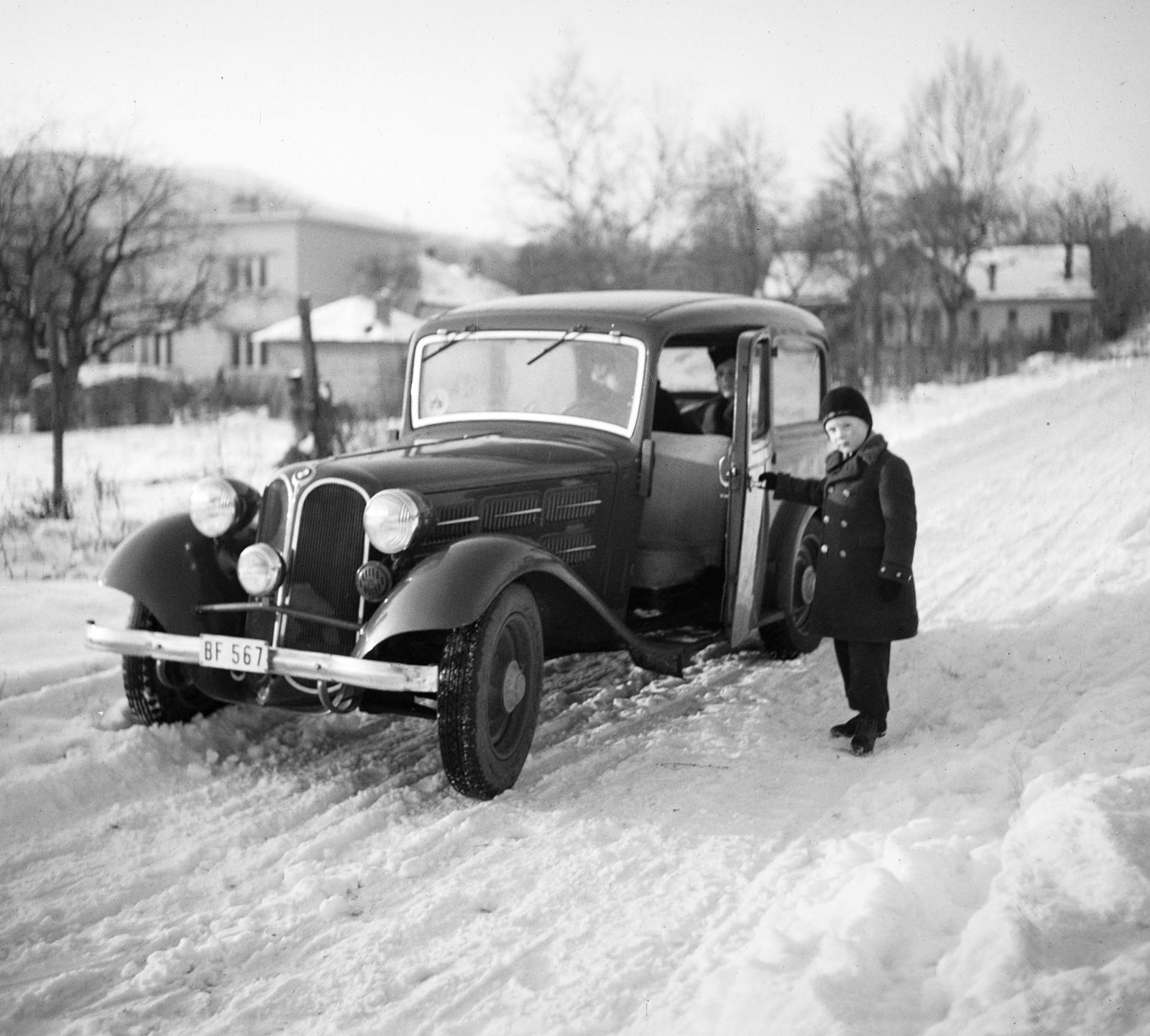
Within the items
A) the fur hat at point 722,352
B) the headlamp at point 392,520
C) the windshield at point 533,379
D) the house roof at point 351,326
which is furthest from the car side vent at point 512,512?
the house roof at point 351,326

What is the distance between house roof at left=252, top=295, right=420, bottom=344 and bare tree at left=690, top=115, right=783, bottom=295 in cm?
867

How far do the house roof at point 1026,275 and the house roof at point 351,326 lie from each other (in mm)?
20201

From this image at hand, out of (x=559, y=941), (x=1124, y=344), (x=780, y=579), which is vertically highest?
(x=1124, y=344)

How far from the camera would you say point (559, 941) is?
10.9 ft

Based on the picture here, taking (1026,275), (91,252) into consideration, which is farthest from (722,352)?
(1026,275)

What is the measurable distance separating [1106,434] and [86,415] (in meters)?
17.3

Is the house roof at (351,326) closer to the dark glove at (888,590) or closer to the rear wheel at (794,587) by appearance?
the rear wheel at (794,587)

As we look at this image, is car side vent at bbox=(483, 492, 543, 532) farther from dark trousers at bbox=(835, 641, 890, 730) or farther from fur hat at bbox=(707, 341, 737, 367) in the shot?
fur hat at bbox=(707, 341, 737, 367)

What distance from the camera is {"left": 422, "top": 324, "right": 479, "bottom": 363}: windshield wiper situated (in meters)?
6.07

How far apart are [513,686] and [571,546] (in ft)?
3.03

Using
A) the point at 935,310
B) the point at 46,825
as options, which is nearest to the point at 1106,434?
the point at 46,825

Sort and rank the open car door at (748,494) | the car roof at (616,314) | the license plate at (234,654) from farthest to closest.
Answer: the car roof at (616,314)
the open car door at (748,494)
the license plate at (234,654)

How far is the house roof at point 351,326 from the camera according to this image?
112ft

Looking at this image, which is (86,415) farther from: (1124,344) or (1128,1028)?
(1128,1028)
